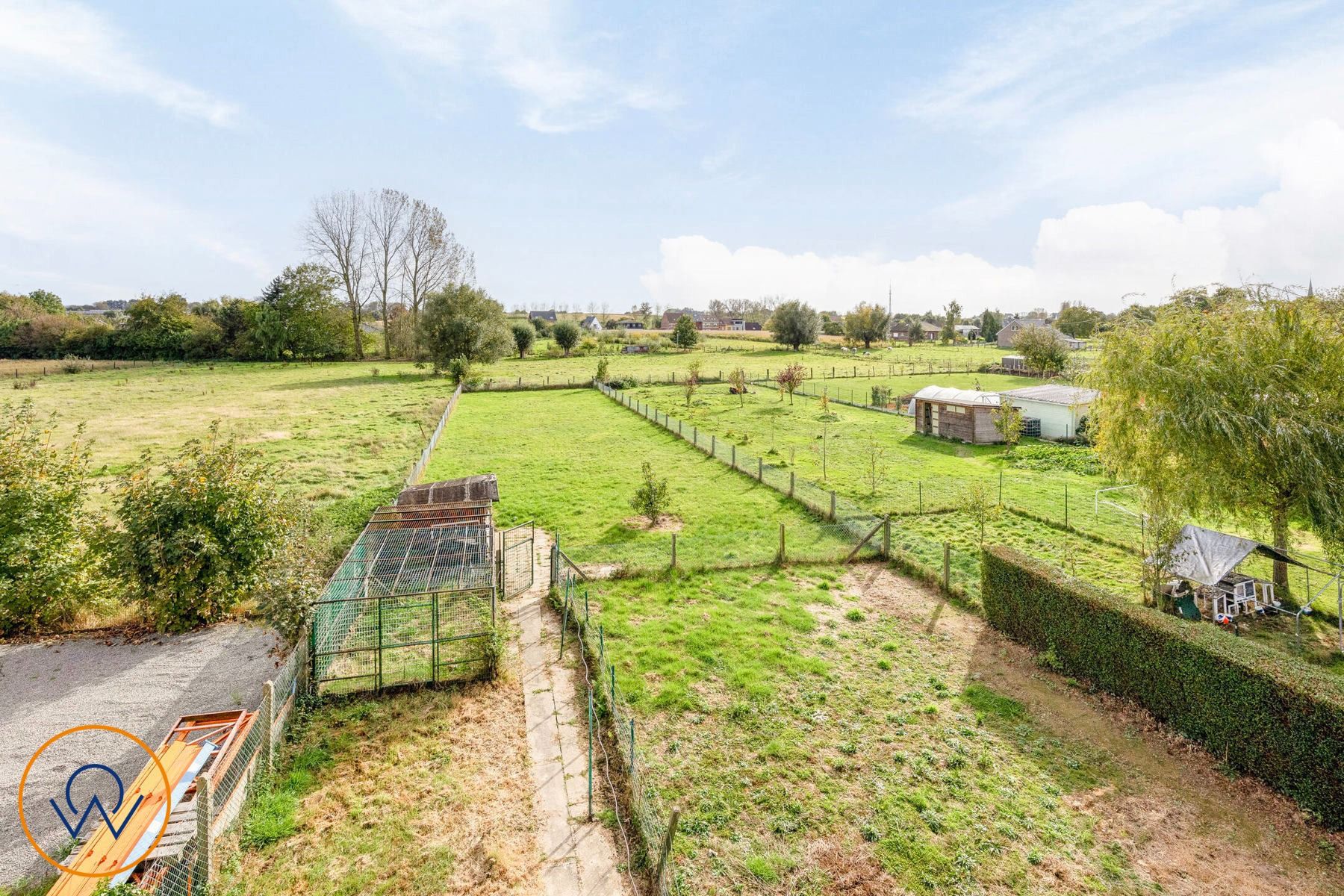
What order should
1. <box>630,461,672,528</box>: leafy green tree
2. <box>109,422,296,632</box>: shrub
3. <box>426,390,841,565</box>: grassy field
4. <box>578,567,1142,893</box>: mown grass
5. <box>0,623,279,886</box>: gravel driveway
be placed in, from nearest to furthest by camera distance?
1. <box>578,567,1142,893</box>: mown grass
2. <box>0,623,279,886</box>: gravel driveway
3. <box>109,422,296,632</box>: shrub
4. <box>426,390,841,565</box>: grassy field
5. <box>630,461,672,528</box>: leafy green tree

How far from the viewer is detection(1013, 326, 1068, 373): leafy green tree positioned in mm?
54100

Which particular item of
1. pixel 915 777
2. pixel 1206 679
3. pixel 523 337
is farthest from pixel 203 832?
pixel 523 337

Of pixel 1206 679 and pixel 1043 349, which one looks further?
pixel 1043 349

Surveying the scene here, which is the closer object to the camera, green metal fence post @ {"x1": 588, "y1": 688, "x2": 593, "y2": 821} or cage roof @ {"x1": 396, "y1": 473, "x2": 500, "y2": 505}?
green metal fence post @ {"x1": 588, "y1": 688, "x2": 593, "y2": 821}

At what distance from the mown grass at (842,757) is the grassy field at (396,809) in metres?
1.90

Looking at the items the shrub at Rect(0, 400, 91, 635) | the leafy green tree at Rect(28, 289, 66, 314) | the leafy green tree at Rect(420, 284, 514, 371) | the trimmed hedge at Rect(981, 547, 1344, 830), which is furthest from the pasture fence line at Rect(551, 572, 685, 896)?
the leafy green tree at Rect(28, 289, 66, 314)

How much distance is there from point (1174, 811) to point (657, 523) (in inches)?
499

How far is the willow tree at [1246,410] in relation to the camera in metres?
11.5

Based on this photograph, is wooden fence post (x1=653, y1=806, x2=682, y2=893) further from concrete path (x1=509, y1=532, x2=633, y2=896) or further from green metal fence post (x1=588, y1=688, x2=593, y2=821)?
green metal fence post (x1=588, y1=688, x2=593, y2=821)

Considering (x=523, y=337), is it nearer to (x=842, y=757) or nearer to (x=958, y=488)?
(x=958, y=488)

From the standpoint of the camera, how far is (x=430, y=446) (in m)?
26.9

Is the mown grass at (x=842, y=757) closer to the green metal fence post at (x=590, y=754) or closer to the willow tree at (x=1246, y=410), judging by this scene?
the green metal fence post at (x=590, y=754)

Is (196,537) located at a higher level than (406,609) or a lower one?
higher

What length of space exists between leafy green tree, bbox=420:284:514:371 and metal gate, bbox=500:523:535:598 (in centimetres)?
3861
